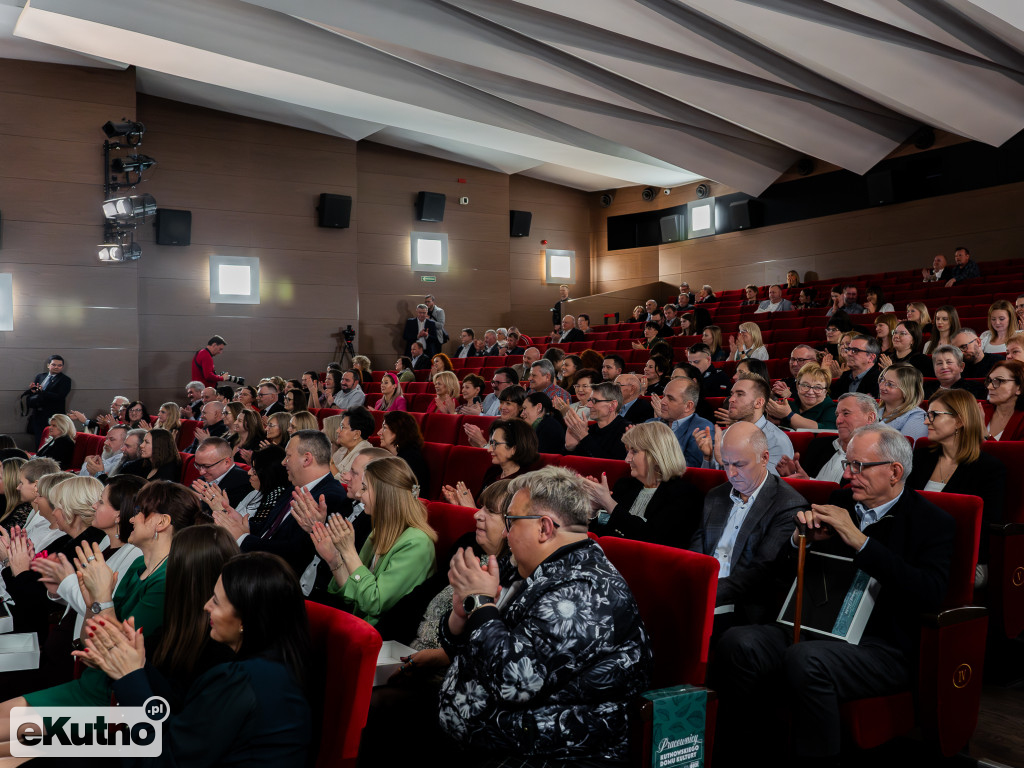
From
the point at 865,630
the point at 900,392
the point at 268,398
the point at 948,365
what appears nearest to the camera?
the point at 865,630

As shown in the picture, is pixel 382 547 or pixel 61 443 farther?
pixel 61 443

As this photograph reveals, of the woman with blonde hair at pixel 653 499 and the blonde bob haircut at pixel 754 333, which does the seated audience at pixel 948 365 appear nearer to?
the woman with blonde hair at pixel 653 499

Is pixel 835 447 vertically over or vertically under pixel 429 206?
under

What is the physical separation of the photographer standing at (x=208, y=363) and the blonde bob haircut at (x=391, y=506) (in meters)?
7.50

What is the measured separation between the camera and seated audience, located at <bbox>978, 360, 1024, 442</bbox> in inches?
130

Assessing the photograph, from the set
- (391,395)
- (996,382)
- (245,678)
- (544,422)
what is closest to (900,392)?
(996,382)

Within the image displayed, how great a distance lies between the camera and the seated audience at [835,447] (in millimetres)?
2855

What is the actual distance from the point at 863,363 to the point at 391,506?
3.01 metres

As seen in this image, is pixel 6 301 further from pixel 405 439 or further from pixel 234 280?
pixel 405 439

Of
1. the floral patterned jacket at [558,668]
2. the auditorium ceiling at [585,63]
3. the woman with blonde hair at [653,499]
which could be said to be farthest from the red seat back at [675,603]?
the auditorium ceiling at [585,63]

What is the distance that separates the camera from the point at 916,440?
298 cm

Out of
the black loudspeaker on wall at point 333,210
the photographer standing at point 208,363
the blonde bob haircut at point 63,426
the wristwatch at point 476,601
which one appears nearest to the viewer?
the wristwatch at point 476,601

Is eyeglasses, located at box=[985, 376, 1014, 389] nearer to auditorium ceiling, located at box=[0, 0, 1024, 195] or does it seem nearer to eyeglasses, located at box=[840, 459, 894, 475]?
eyeglasses, located at box=[840, 459, 894, 475]

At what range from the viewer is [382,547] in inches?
93.4
